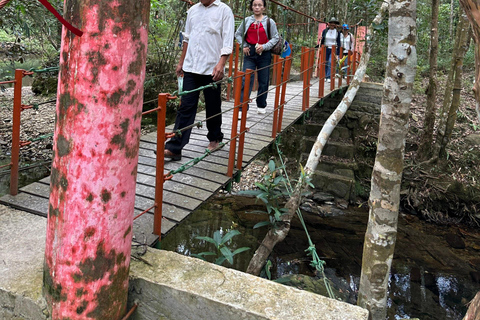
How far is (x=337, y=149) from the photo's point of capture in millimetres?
8469

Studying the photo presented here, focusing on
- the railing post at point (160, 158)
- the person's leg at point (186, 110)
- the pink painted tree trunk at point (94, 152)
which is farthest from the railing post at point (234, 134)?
the pink painted tree trunk at point (94, 152)

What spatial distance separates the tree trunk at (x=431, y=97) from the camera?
6.80 meters

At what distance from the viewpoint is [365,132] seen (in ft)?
29.2

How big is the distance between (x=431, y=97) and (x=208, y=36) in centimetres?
552

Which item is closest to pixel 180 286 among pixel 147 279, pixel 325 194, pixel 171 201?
pixel 147 279

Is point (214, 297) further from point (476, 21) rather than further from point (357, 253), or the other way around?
point (357, 253)

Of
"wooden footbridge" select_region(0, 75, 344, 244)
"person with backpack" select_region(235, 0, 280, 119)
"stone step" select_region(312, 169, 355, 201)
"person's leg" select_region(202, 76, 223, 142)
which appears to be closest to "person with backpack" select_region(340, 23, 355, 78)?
"stone step" select_region(312, 169, 355, 201)

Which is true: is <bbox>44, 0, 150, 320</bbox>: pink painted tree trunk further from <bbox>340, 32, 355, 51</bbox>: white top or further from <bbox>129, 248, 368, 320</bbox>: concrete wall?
<bbox>340, 32, 355, 51</bbox>: white top

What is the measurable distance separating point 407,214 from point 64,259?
6.86 m

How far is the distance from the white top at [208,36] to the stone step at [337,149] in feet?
18.0

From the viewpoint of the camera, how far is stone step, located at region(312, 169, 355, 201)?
7.78m

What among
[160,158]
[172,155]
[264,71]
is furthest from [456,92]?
[160,158]

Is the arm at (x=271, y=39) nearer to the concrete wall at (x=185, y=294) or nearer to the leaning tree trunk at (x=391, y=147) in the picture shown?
the leaning tree trunk at (x=391, y=147)

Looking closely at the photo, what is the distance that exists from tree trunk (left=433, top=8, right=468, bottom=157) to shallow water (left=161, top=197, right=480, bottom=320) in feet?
5.28
